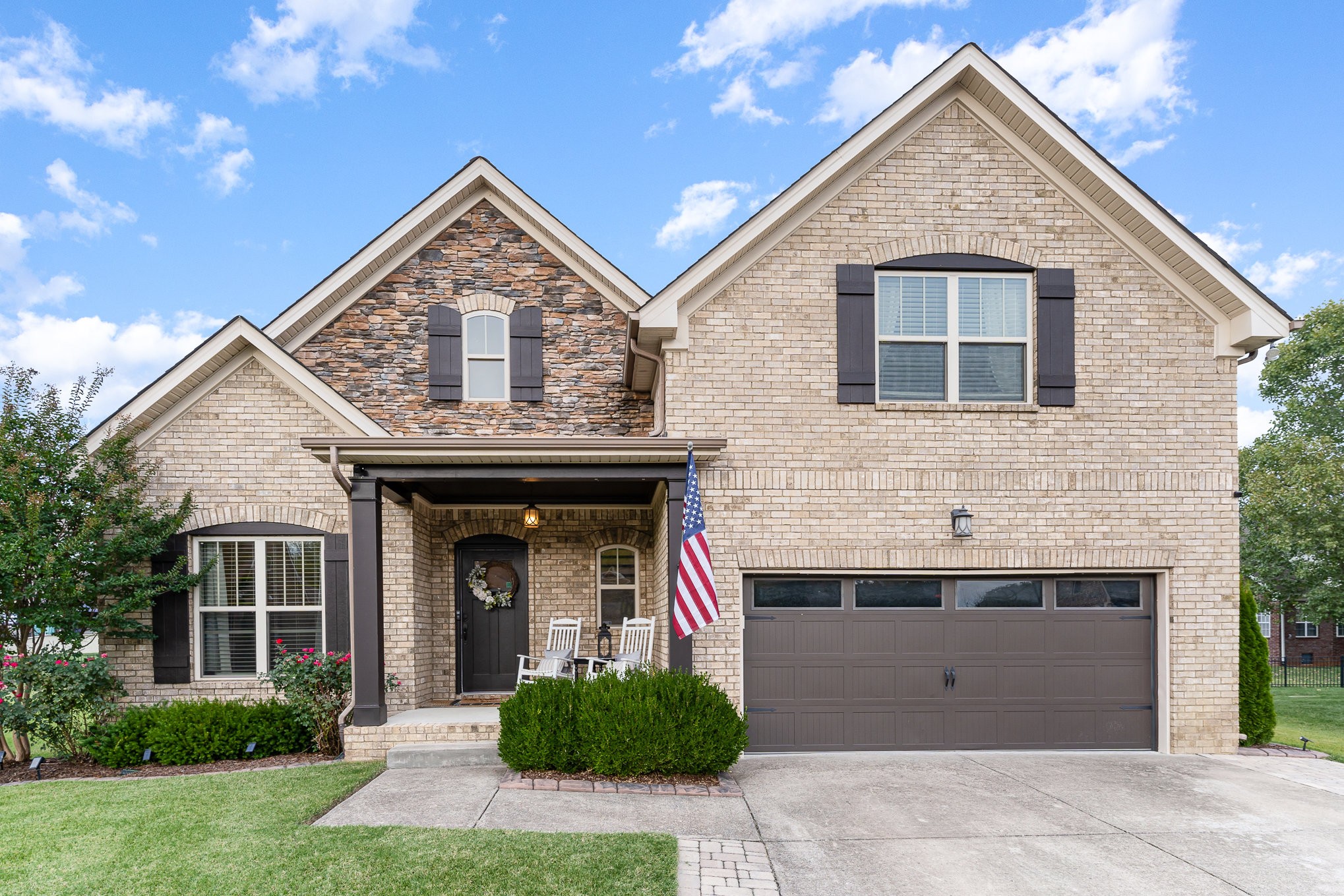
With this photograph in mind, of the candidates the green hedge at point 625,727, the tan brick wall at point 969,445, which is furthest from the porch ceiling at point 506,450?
the green hedge at point 625,727

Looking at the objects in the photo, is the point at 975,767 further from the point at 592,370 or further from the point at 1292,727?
the point at 1292,727

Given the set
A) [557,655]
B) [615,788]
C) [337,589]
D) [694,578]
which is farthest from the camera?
[337,589]

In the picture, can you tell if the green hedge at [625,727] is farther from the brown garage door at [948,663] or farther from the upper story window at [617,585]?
the upper story window at [617,585]

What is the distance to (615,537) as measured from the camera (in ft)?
37.1

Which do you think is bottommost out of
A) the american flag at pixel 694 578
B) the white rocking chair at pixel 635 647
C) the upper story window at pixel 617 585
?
the white rocking chair at pixel 635 647

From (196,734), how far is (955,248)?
9789 millimetres

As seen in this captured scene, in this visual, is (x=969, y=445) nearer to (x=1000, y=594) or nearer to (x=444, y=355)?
(x=1000, y=594)

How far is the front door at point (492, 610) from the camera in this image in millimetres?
11344

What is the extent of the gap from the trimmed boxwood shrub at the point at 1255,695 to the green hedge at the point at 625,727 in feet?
19.5

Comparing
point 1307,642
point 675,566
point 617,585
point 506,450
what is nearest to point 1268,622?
point 1307,642

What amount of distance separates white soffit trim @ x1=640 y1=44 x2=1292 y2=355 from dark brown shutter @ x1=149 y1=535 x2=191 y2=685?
637cm

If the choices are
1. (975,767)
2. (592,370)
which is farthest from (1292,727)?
(592,370)

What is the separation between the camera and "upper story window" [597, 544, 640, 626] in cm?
1138

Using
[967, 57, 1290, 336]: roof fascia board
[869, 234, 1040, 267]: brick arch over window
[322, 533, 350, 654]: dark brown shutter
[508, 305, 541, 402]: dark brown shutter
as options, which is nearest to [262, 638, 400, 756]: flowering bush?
[322, 533, 350, 654]: dark brown shutter
